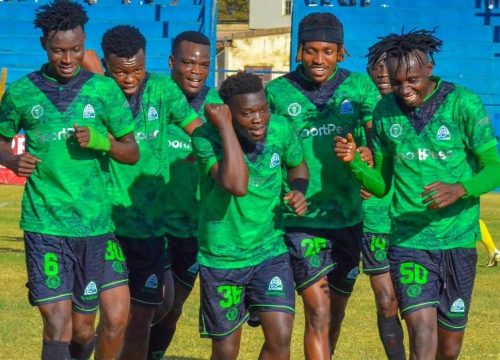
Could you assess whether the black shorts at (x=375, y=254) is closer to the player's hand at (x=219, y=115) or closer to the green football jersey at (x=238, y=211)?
the green football jersey at (x=238, y=211)

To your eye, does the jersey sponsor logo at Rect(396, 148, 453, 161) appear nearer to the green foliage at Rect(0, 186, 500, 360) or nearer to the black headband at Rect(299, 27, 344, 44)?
the black headband at Rect(299, 27, 344, 44)

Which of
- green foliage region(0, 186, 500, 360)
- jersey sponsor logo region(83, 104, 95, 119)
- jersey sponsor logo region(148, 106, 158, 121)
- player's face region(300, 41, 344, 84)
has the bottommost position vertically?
green foliage region(0, 186, 500, 360)

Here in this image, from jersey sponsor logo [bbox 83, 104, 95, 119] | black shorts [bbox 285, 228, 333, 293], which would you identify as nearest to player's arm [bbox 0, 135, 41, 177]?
jersey sponsor logo [bbox 83, 104, 95, 119]

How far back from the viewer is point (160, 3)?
32312 mm

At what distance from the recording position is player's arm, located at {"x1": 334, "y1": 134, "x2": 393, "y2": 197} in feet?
23.6

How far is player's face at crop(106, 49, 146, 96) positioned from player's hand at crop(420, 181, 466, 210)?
7.64 feet

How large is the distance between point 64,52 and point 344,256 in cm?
250

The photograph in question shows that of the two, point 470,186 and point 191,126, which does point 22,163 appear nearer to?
point 191,126

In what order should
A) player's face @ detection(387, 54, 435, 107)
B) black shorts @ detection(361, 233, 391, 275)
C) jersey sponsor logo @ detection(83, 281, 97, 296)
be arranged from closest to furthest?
player's face @ detection(387, 54, 435, 107) < jersey sponsor logo @ detection(83, 281, 97, 296) < black shorts @ detection(361, 233, 391, 275)

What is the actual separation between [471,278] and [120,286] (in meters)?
2.39

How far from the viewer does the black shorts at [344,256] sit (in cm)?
816

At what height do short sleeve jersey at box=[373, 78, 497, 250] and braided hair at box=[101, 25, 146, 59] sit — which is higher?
braided hair at box=[101, 25, 146, 59]

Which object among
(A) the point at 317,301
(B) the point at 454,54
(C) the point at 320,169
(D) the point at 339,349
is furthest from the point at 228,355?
(B) the point at 454,54

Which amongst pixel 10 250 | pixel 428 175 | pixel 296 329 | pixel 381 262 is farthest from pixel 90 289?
pixel 10 250
